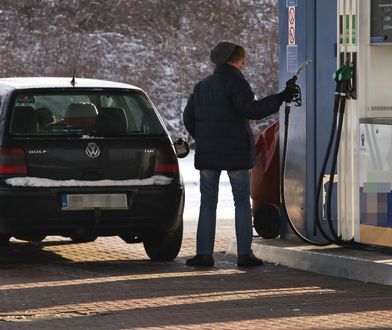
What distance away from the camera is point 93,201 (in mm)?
10797

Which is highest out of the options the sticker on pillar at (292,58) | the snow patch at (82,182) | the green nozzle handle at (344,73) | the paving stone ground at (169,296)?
the sticker on pillar at (292,58)

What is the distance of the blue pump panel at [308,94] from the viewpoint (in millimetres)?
11508

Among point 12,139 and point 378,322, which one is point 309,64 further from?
point 378,322

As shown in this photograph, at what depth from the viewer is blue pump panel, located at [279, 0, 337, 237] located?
11.5m

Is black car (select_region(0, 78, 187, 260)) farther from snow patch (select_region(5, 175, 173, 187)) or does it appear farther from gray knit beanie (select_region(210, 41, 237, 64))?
gray knit beanie (select_region(210, 41, 237, 64))

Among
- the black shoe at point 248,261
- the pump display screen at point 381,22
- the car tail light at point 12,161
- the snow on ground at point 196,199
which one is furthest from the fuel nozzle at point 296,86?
the snow on ground at point 196,199

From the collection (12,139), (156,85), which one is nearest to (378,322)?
(12,139)

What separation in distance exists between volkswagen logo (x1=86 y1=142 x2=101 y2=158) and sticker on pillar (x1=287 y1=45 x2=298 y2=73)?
2.00m

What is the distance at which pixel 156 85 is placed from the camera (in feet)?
93.7

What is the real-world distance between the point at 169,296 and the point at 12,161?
78.1 inches

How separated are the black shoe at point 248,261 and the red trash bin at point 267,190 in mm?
950

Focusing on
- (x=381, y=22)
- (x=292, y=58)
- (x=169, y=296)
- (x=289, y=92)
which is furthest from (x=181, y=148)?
(x=169, y=296)

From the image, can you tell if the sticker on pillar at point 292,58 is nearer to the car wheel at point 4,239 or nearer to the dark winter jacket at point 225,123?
the dark winter jacket at point 225,123

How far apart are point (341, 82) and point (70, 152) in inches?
85.5
